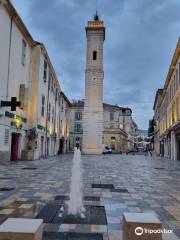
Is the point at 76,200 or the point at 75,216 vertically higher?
the point at 76,200

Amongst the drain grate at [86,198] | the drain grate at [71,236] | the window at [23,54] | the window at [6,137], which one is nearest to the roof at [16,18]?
the window at [23,54]

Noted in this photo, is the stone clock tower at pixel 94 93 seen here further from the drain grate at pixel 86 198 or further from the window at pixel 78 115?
the drain grate at pixel 86 198

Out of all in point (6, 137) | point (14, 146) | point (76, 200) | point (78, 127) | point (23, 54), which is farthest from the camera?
point (78, 127)

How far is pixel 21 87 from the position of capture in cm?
2400

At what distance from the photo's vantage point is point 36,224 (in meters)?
3.53

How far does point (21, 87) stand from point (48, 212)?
61.1ft

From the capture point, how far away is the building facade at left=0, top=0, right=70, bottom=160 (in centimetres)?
2070

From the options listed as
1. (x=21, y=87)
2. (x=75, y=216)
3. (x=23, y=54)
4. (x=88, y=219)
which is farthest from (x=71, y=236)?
(x=23, y=54)

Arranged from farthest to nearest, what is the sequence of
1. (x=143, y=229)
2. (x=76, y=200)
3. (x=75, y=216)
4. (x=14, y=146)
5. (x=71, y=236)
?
(x=14, y=146), (x=76, y=200), (x=75, y=216), (x=71, y=236), (x=143, y=229)

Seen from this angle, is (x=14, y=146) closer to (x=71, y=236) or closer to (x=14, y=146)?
(x=14, y=146)

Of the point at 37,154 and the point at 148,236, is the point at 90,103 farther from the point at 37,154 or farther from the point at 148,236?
the point at 148,236

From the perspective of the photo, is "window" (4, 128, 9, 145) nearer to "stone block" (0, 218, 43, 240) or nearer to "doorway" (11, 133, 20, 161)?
"doorway" (11, 133, 20, 161)

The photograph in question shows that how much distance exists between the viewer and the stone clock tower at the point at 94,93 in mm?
49406

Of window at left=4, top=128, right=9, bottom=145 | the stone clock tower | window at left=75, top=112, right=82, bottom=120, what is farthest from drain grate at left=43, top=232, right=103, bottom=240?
window at left=75, top=112, right=82, bottom=120
